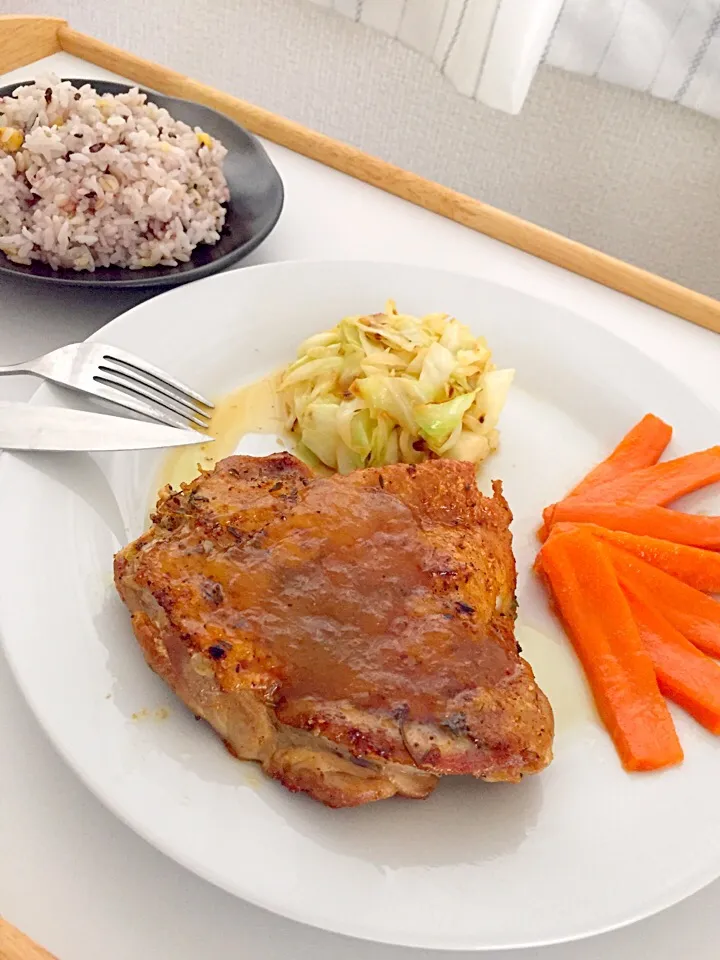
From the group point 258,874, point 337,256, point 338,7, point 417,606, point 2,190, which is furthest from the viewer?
point 338,7

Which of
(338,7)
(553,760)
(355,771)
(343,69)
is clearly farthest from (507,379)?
(343,69)

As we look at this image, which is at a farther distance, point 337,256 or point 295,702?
point 337,256

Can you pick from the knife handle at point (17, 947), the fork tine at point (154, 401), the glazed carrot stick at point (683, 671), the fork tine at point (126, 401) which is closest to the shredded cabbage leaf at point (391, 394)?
the fork tine at point (154, 401)

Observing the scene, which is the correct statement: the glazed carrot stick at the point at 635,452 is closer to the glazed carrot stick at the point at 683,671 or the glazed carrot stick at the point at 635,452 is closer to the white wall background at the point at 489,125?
the glazed carrot stick at the point at 683,671

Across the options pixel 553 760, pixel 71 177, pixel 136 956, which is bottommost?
pixel 136 956

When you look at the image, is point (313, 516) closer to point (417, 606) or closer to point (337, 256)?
point (417, 606)

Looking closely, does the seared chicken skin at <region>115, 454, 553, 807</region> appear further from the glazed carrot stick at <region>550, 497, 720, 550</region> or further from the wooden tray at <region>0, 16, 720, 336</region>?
the wooden tray at <region>0, 16, 720, 336</region>
